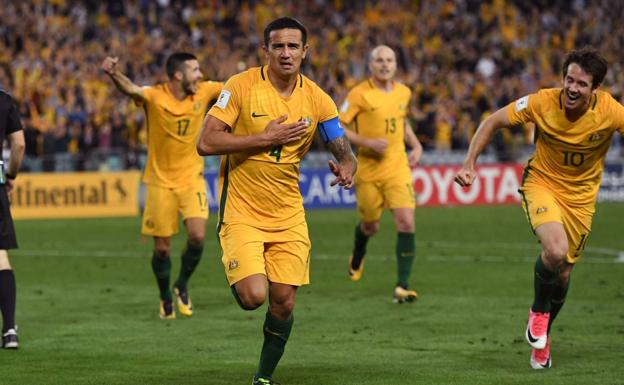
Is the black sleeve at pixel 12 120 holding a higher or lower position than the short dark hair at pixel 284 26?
lower

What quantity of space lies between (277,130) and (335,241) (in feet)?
46.5

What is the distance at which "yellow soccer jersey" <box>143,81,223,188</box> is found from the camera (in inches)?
504

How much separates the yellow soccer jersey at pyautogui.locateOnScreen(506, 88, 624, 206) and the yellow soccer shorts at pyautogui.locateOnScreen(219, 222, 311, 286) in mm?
2168

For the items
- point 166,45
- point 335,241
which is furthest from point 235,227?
point 166,45

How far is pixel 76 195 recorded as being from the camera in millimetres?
28688

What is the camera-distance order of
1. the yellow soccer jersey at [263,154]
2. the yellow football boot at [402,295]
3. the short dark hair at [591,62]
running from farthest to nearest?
the yellow football boot at [402,295], the short dark hair at [591,62], the yellow soccer jersey at [263,154]

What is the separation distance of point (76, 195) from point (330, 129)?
21.0m

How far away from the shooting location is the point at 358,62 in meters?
35.8

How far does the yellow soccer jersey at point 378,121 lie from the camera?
585 inches

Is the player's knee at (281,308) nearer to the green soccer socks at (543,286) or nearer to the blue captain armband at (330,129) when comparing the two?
the blue captain armband at (330,129)

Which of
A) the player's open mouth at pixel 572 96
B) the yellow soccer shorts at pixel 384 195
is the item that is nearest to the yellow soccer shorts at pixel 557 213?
the player's open mouth at pixel 572 96

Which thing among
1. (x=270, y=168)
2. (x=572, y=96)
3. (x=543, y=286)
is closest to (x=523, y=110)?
(x=572, y=96)

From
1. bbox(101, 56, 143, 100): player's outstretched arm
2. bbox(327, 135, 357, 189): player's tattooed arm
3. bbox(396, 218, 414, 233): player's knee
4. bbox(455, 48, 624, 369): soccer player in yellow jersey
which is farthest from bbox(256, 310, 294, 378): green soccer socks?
bbox(396, 218, 414, 233): player's knee

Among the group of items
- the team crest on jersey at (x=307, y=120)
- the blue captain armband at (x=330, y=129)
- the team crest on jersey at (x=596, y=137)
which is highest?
the team crest on jersey at (x=307, y=120)
